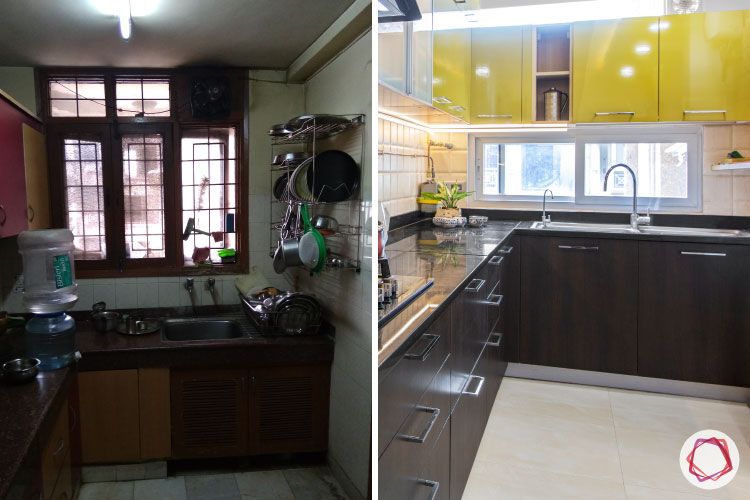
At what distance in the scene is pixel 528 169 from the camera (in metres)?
3.26

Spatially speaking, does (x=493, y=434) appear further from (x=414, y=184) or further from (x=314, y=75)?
(x=314, y=75)

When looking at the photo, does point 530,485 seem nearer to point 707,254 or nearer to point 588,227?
point 707,254

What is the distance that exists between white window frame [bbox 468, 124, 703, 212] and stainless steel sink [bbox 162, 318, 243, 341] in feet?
9.21

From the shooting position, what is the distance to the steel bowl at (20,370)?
18.5 inches

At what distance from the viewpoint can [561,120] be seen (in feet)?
9.91

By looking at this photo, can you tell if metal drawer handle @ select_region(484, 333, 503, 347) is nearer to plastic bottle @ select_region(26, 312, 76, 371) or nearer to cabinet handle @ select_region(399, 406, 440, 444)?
cabinet handle @ select_region(399, 406, 440, 444)

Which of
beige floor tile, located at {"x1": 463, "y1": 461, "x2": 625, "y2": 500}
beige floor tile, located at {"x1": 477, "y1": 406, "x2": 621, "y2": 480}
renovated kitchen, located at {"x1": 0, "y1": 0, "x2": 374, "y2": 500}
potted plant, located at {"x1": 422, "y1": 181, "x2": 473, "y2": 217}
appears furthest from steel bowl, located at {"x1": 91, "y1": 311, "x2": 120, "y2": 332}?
potted plant, located at {"x1": 422, "y1": 181, "x2": 473, "y2": 217}

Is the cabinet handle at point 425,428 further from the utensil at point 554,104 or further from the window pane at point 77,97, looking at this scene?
the utensil at point 554,104

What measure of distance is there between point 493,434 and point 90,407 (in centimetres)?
192

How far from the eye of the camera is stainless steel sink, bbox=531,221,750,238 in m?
2.65

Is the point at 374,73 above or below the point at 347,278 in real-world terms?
above

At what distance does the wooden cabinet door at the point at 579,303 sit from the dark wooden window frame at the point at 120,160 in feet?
7.69

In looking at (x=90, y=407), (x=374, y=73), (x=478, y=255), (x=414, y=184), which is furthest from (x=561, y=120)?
(x=90, y=407)

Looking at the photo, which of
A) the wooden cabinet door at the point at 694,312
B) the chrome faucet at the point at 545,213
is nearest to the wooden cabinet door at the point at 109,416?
the wooden cabinet door at the point at 694,312
